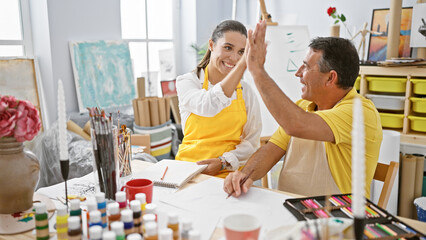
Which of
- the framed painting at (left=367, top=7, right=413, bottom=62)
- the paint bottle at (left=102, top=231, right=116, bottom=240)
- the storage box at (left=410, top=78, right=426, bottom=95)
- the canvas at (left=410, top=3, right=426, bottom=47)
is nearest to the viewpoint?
the paint bottle at (left=102, top=231, right=116, bottom=240)

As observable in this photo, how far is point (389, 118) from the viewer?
3.38 metres

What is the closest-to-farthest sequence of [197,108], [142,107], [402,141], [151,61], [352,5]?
[197,108] < [402,141] < [142,107] < [352,5] < [151,61]

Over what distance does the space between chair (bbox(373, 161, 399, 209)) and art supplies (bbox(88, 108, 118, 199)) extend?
1.10 m

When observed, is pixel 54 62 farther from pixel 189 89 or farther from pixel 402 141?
pixel 402 141

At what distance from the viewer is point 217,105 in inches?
69.2

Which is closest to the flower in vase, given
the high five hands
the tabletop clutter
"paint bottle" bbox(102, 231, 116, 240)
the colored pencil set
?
the tabletop clutter

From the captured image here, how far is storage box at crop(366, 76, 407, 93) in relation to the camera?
3.28 m

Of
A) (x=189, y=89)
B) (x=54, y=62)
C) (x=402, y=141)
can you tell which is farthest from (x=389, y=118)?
(x=54, y=62)

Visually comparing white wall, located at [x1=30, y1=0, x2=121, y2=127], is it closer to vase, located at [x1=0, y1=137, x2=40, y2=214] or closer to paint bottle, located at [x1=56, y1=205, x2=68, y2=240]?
vase, located at [x1=0, y1=137, x2=40, y2=214]

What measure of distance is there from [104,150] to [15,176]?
0.30 meters

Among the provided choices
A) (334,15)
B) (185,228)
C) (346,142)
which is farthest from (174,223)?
(334,15)

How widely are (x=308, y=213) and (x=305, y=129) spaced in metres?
0.42

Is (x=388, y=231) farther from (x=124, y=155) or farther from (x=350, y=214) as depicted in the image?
(x=124, y=155)

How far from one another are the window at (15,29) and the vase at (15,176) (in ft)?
7.92
